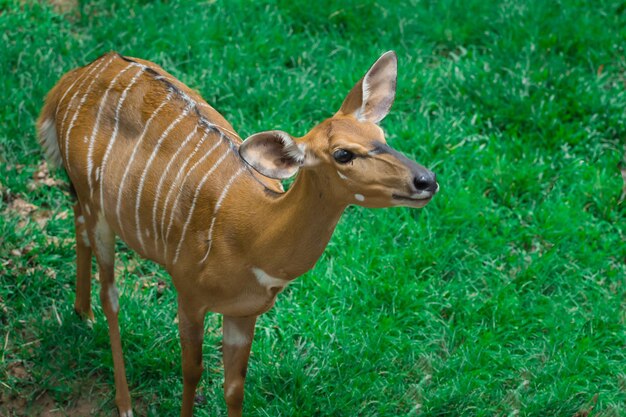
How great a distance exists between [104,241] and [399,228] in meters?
A: 1.66

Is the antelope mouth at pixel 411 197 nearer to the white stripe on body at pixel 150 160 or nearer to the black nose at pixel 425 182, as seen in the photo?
the black nose at pixel 425 182

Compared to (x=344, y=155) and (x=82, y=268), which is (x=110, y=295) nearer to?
(x=82, y=268)

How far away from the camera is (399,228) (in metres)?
4.93

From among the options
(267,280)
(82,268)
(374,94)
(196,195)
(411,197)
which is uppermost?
(374,94)

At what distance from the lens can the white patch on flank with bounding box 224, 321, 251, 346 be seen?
3752 millimetres

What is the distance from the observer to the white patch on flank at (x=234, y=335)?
3.75 metres

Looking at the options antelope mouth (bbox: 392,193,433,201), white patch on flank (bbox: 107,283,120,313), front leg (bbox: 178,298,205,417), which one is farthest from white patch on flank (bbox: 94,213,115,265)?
antelope mouth (bbox: 392,193,433,201)

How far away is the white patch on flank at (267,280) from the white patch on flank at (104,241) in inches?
36.8

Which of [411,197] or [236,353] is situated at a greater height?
[411,197]

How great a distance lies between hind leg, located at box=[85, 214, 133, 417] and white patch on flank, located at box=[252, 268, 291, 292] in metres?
0.94

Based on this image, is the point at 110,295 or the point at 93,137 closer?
the point at 93,137

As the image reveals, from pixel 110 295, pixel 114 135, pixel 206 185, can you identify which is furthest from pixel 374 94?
pixel 110 295

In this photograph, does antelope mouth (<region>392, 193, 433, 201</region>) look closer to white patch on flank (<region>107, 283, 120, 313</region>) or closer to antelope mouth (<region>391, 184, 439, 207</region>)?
antelope mouth (<region>391, 184, 439, 207</region>)

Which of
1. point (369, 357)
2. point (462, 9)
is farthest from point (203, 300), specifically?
point (462, 9)
